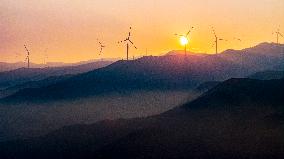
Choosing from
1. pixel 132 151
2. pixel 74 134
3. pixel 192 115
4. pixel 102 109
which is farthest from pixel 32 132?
pixel 132 151

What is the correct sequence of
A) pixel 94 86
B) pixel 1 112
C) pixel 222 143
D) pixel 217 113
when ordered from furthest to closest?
pixel 94 86 < pixel 1 112 < pixel 217 113 < pixel 222 143

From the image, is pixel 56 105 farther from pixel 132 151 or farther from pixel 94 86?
pixel 132 151

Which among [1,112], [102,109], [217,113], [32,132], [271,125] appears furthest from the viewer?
[1,112]

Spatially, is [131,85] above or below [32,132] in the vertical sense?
above

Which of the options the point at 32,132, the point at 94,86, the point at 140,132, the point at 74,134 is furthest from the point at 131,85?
the point at 140,132

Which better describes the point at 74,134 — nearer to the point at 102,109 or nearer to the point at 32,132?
the point at 32,132

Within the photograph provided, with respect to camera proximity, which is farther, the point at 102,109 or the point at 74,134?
the point at 102,109
